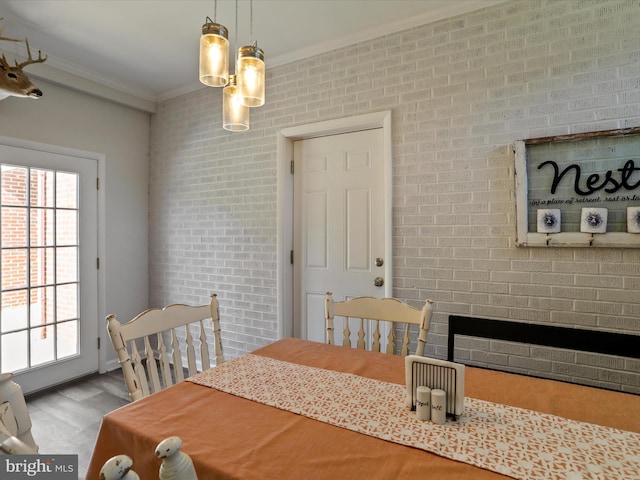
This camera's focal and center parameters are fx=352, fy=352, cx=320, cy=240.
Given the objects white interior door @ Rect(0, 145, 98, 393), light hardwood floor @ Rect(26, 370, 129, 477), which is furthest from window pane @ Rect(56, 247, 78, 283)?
light hardwood floor @ Rect(26, 370, 129, 477)

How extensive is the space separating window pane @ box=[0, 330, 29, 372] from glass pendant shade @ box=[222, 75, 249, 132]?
2702mm

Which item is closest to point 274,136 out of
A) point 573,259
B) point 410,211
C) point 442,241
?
point 410,211

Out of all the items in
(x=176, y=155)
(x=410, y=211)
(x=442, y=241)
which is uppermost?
(x=176, y=155)

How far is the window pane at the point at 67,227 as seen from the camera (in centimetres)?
309

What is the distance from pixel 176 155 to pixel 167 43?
1136 millimetres

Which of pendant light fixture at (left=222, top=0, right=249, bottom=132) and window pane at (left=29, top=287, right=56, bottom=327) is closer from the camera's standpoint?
pendant light fixture at (left=222, top=0, right=249, bottom=132)

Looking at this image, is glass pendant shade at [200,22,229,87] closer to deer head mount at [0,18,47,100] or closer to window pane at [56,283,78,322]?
deer head mount at [0,18,47,100]

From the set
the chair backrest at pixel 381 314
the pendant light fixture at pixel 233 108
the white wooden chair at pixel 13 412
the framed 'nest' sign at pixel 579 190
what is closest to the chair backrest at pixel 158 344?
the white wooden chair at pixel 13 412

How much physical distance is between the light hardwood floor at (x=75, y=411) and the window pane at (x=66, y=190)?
5.19ft

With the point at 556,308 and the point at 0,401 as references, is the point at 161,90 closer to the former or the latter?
the point at 0,401

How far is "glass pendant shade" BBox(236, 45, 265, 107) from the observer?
4.17 ft

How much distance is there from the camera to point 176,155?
3590 mm

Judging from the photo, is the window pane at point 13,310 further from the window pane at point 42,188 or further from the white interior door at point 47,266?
the window pane at point 42,188

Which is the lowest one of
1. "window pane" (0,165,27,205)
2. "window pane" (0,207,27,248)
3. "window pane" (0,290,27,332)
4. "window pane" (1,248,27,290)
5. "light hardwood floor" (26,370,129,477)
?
"light hardwood floor" (26,370,129,477)
